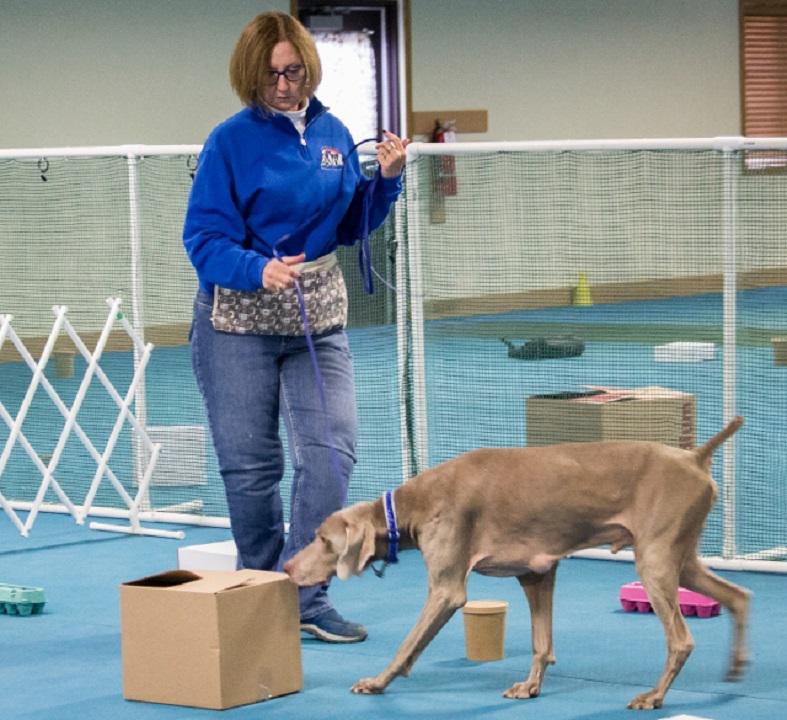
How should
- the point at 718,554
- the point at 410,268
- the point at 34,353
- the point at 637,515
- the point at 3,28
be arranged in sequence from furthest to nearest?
the point at 3,28
the point at 34,353
the point at 410,268
the point at 718,554
the point at 637,515

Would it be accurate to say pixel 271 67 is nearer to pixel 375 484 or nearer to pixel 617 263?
pixel 375 484

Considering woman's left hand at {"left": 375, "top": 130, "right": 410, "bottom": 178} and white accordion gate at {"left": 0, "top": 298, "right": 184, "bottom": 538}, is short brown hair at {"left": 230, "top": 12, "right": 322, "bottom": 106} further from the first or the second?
white accordion gate at {"left": 0, "top": 298, "right": 184, "bottom": 538}

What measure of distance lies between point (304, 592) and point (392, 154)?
134 centimetres

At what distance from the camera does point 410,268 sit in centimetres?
652

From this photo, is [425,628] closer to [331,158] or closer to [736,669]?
[736,669]

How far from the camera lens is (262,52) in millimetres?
4680

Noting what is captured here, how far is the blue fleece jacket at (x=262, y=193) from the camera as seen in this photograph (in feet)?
15.5

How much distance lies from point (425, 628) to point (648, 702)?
1.93 feet

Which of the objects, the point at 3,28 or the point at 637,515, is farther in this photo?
the point at 3,28

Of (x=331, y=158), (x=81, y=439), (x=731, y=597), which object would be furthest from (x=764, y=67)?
(x=731, y=597)

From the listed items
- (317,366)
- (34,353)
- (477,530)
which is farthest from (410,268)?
(34,353)

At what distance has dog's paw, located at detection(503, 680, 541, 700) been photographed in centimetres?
434

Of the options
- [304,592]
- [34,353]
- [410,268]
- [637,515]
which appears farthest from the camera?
[34,353]

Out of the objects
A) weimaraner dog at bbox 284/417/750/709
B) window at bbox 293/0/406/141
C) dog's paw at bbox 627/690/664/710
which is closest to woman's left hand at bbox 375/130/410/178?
weimaraner dog at bbox 284/417/750/709
